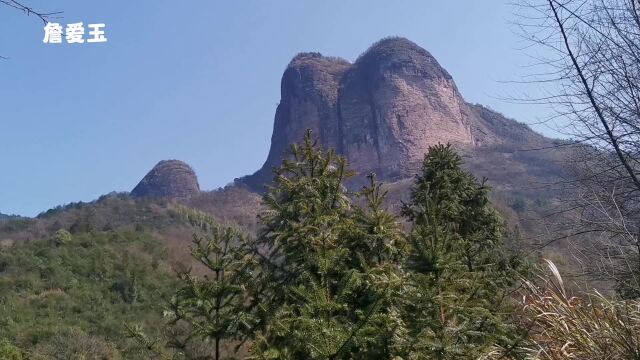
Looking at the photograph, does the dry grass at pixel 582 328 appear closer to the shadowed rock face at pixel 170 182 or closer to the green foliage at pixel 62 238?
the green foliage at pixel 62 238

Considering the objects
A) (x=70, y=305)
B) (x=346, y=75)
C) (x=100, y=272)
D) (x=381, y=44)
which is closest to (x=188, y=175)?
(x=346, y=75)

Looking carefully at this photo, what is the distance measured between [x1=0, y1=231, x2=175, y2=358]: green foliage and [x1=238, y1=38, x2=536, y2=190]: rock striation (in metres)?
63.1

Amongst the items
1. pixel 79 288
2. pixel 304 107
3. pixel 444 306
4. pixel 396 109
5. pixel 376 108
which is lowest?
pixel 79 288

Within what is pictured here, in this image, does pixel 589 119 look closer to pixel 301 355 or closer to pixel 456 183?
pixel 301 355

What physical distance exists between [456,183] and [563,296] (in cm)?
914

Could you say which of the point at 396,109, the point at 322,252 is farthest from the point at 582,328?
the point at 396,109

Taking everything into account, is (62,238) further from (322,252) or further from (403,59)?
(403,59)

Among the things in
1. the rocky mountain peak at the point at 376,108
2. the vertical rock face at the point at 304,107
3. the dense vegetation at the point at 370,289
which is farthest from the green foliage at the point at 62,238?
the vertical rock face at the point at 304,107

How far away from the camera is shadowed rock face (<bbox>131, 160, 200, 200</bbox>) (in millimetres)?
120688

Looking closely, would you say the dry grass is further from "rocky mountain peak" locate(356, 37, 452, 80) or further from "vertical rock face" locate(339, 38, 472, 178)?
"rocky mountain peak" locate(356, 37, 452, 80)

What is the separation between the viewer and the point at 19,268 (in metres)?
42.1

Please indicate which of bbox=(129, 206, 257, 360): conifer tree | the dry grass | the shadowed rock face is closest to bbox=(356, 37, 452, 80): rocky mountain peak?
the shadowed rock face

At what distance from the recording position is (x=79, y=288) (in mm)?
41344

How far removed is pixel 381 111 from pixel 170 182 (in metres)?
44.5
